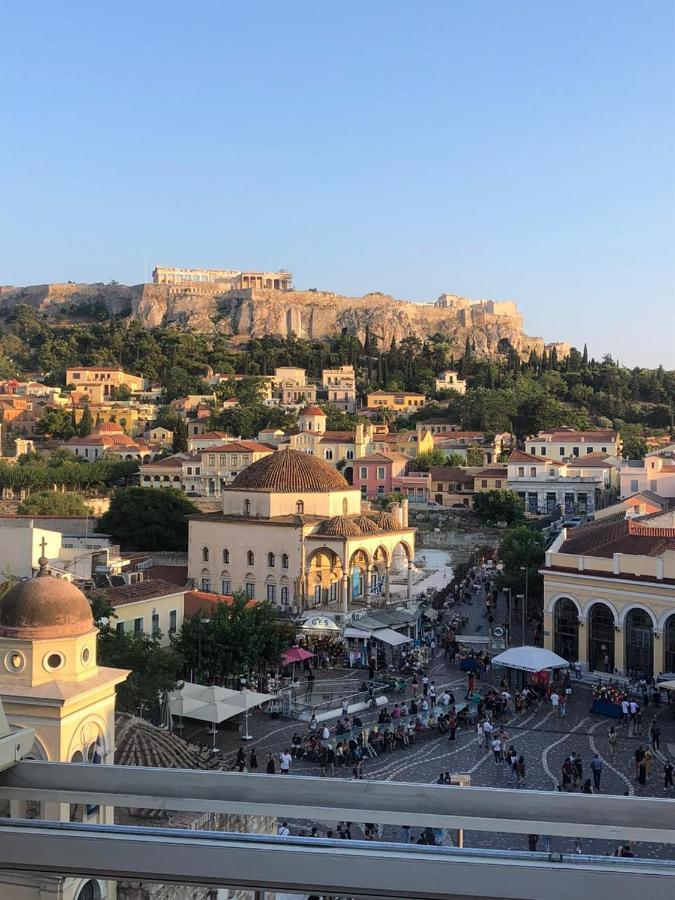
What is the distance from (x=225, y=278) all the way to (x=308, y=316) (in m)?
20.1

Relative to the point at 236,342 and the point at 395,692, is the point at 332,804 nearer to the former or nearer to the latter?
the point at 395,692

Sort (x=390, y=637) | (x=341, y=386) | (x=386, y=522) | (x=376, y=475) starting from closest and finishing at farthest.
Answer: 1. (x=390, y=637)
2. (x=386, y=522)
3. (x=376, y=475)
4. (x=341, y=386)

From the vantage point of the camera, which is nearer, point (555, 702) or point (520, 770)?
point (520, 770)

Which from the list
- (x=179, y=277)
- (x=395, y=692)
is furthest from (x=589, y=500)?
(x=179, y=277)

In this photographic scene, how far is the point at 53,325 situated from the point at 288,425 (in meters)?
50.5

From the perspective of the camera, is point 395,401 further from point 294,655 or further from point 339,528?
point 294,655

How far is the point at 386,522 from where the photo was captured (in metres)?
34.3

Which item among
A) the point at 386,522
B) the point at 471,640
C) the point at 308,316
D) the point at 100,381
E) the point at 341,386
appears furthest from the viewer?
the point at 308,316

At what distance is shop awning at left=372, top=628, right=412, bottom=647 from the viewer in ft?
79.1

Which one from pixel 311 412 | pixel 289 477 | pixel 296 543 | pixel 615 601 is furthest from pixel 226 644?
Result: pixel 311 412

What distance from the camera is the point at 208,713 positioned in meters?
17.1

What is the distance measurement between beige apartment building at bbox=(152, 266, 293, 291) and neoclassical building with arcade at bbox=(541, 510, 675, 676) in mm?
100806

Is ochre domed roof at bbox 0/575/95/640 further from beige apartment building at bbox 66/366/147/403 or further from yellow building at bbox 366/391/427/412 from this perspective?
→ beige apartment building at bbox 66/366/147/403

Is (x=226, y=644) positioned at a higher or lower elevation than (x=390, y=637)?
higher
